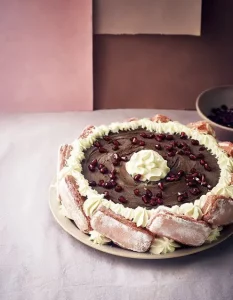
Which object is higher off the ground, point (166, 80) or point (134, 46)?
point (134, 46)

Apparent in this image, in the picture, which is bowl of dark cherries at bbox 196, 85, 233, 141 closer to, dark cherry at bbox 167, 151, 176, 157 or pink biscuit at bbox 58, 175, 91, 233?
dark cherry at bbox 167, 151, 176, 157

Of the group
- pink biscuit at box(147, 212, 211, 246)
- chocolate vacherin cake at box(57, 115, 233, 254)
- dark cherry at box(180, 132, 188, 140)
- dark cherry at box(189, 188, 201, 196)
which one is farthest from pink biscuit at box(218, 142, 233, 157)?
pink biscuit at box(147, 212, 211, 246)

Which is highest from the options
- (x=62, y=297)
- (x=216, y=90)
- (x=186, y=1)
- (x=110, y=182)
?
(x=186, y=1)

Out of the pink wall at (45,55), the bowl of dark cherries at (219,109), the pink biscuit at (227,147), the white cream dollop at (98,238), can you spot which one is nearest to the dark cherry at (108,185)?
the white cream dollop at (98,238)

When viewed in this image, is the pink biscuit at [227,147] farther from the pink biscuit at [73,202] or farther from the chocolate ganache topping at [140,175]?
the pink biscuit at [73,202]

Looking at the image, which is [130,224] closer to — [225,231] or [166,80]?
[225,231]

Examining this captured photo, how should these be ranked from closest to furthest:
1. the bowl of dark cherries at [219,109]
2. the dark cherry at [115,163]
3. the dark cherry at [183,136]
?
1. the dark cherry at [115,163]
2. the dark cherry at [183,136]
3. the bowl of dark cherries at [219,109]

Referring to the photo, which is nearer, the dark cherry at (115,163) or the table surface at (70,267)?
the table surface at (70,267)

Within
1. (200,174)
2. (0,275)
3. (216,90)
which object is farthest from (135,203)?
(216,90)
